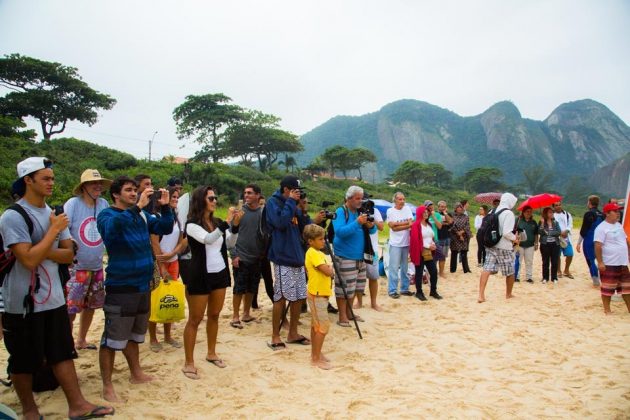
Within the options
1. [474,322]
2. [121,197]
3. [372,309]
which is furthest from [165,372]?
[474,322]

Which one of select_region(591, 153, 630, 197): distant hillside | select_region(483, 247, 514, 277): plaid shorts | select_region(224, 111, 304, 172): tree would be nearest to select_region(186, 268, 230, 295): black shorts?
select_region(483, 247, 514, 277): plaid shorts

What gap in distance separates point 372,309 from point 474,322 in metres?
1.53

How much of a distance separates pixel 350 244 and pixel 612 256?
4100 millimetres

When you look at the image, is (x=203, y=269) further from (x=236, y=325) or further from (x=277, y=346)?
(x=236, y=325)

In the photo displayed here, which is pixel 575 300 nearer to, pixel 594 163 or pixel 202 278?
pixel 202 278

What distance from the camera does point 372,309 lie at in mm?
6445

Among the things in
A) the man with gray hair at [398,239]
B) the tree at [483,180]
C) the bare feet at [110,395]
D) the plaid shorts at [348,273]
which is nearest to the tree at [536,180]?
the tree at [483,180]

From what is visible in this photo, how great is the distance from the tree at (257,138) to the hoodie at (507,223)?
4376 cm

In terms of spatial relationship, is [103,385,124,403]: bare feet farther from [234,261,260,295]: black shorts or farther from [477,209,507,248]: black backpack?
Answer: [477,209,507,248]: black backpack

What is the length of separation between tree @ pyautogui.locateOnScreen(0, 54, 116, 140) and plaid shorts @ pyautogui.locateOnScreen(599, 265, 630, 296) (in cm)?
3521

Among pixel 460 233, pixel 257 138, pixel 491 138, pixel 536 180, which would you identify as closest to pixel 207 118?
pixel 257 138

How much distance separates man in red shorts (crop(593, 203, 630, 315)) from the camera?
239 inches

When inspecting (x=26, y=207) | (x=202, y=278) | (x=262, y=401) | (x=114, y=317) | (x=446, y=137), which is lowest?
(x=262, y=401)

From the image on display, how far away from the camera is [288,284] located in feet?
14.8
